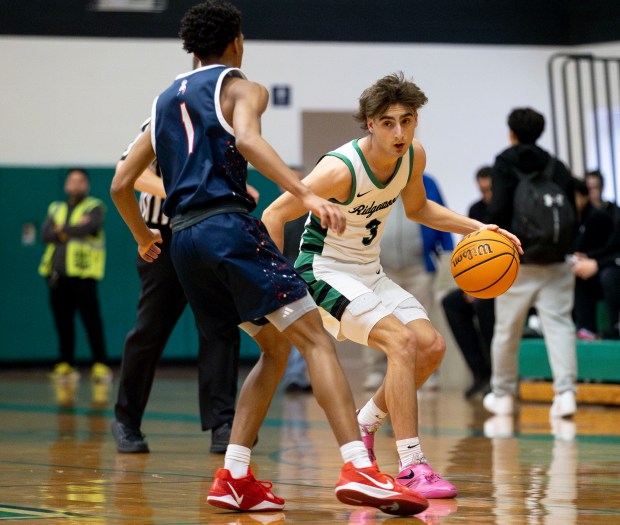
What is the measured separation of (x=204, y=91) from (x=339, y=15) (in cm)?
1021

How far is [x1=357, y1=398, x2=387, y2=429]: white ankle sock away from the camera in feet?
15.1

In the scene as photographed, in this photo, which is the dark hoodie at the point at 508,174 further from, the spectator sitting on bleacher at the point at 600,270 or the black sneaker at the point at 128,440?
the black sneaker at the point at 128,440

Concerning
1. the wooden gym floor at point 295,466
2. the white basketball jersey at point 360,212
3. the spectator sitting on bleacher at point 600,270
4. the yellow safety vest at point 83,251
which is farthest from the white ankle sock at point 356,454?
the yellow safety vest at point 83,251

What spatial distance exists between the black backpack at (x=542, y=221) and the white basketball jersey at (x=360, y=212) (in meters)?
2.97

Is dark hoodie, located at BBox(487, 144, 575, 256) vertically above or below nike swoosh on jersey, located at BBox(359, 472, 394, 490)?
above

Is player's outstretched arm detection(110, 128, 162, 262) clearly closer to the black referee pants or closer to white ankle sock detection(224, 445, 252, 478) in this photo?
white ankle sock detection(224, 445, 252, 478)

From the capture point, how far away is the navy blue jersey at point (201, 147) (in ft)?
12.4

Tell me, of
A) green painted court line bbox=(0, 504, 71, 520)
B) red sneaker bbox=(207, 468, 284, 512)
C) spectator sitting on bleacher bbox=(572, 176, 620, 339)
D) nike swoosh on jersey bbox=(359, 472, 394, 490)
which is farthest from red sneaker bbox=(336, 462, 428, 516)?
spectator sitting on bleacher bbox=(572, 176, 620, 339)

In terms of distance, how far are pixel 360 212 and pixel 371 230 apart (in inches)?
4.3

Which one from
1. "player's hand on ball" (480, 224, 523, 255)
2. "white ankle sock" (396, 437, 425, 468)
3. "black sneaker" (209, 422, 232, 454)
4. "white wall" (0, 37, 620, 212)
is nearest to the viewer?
"white ankle sock" (396, 437, 425, 468)

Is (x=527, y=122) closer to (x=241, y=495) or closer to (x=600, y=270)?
(x=600, y=270)

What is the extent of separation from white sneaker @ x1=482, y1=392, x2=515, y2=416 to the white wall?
20.1ft

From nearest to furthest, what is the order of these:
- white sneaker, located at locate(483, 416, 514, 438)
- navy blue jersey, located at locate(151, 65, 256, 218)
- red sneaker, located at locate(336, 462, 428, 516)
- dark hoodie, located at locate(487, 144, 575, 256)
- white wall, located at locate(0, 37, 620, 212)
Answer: red sneaker, located at locate(336, 462, 428, 516), navy blue jersey, located at locate(151, 65, 256, 218), white sneaker, located at locate(483, 416, 514, 438), dark hoodie, located at locate(487, 144, 575, 256), white wall, located at locate(0, 37, 620, 212)

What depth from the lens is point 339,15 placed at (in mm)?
13734
